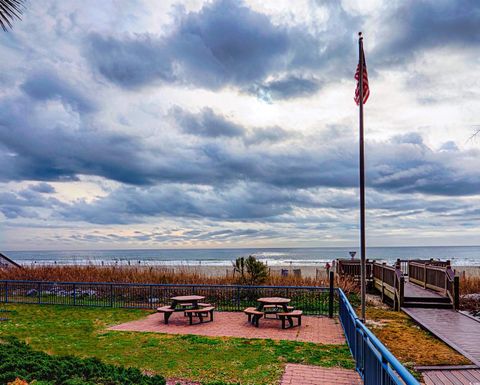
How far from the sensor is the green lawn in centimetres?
764

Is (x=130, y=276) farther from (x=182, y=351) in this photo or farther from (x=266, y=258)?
(x=266, y=258)

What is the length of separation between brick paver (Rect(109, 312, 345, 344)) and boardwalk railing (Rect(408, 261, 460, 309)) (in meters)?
5.22

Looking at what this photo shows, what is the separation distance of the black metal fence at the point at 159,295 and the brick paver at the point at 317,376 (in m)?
7.24

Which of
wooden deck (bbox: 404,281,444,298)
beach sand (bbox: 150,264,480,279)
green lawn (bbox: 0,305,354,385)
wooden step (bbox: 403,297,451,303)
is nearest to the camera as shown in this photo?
green lawn (bbox: 0,305,354,385)

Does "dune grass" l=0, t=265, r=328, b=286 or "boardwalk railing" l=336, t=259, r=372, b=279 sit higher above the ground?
"boardwalk railing" l=336, t=259, r=372, b=279

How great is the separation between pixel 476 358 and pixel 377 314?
615cm

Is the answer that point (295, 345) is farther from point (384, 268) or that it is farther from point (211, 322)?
point (384, 268)

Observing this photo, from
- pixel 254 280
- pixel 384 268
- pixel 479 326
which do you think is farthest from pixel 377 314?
pixel 254 280

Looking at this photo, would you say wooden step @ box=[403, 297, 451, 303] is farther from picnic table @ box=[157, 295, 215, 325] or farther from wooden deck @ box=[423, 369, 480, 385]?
wooden deck @ box=[423, 369, 480, 385]

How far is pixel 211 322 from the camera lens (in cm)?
1282

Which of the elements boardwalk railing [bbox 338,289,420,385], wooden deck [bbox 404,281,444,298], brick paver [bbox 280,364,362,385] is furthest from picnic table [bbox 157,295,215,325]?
wooden deck [bbox 404,281,444,298]

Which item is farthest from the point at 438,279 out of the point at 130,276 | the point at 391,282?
the point at 130,276

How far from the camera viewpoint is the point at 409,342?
10.4m

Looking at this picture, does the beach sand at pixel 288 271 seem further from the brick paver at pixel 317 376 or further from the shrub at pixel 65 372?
the shrub at pixel 65 372
